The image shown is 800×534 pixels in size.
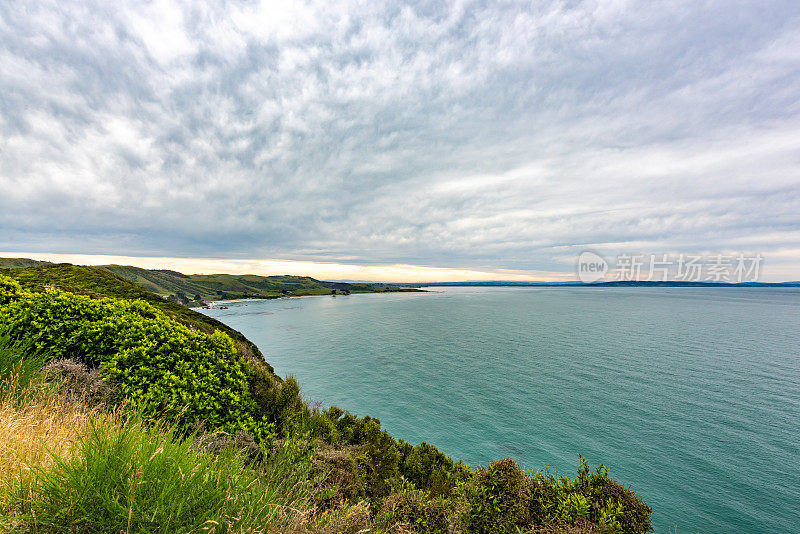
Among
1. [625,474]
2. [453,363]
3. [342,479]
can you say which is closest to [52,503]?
[342,479]

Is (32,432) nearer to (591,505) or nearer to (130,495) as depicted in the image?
(130,495)

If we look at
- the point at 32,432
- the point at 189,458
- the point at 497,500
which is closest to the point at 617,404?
the point at 497,500

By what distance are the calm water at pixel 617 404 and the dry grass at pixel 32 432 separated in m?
21.1

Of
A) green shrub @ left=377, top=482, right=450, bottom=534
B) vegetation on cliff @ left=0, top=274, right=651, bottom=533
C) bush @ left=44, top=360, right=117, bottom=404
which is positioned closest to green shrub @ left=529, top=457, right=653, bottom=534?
vegetation on cliff @ left=0, top=274, right=651, bottom=533

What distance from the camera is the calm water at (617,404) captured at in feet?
57.7

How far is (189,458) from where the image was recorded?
3.75 metres

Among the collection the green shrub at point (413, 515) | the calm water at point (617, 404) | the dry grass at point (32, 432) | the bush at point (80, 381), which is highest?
the dry grass at point (32, 432)

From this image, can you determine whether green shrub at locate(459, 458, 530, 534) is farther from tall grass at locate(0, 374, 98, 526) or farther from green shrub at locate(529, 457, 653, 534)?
tall grass at locate(0, 374, 98, 526)

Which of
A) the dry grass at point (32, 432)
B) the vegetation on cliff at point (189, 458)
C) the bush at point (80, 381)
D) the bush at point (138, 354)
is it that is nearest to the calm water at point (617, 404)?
the vegetation on cliff at point (189, 458)

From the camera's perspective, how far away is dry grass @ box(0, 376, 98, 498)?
355 cm

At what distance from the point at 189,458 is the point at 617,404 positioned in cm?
3540

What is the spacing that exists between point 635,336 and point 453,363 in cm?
4391

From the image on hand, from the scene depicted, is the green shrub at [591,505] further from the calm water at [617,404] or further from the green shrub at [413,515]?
the calm water at [617,404]

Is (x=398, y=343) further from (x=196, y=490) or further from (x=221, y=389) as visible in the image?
(x=196, y=490)
